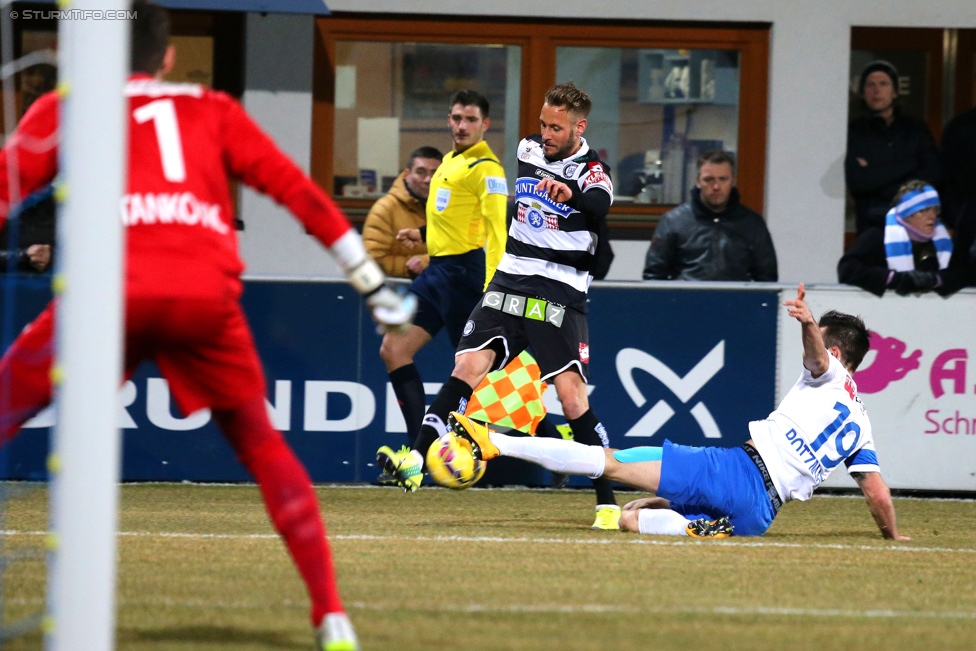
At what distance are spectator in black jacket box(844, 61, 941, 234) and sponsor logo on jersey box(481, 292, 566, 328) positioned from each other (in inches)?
Result: 154

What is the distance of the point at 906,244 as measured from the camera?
9.45 meters

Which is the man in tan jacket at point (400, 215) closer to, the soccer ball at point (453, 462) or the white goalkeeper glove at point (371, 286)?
the soccer ball at point (453, 462)

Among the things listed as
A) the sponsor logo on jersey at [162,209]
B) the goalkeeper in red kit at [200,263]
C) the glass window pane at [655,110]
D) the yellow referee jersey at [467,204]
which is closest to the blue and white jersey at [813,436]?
the yellow referee jersey at [467,204]

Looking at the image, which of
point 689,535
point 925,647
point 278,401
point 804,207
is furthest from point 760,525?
point 804,207

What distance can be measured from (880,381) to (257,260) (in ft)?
16.9

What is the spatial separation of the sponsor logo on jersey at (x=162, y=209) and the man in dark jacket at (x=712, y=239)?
5.96 metres

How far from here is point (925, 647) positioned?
4.55 metres

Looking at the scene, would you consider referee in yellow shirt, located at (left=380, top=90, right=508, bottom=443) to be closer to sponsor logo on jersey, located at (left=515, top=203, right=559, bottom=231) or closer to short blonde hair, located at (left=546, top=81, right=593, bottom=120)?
sponsor logo on jersey, located at (left=515, top=203, right=559, bottom=231)

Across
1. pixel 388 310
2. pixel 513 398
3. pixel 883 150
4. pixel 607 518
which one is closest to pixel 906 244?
pixel 883 150

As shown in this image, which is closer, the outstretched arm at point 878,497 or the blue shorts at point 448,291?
the outstretched arm at point 878,497

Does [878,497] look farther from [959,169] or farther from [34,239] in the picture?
[34,239]

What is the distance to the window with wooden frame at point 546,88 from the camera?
12164mm

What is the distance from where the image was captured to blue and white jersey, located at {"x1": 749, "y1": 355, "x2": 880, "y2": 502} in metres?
6.89

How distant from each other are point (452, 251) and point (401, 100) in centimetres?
346
